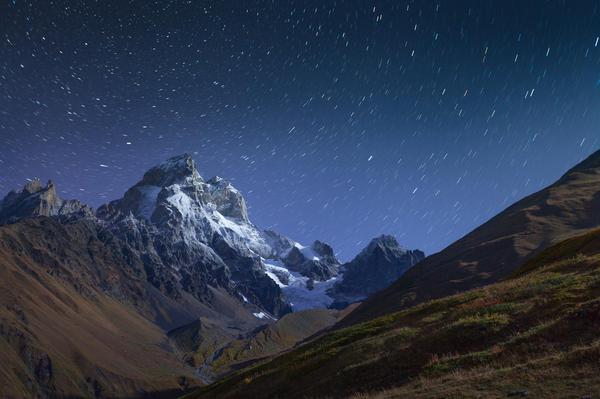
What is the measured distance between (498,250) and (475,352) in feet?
461

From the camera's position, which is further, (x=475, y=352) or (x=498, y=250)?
(x=498, y=250)

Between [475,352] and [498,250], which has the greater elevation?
[498,250]

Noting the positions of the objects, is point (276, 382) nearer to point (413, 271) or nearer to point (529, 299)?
point (529, 299)

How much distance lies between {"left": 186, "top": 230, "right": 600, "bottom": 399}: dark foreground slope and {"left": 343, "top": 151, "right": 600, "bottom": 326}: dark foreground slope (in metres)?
101

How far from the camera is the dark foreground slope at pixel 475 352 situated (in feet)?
60.7

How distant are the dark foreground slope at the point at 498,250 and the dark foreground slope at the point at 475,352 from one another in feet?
332

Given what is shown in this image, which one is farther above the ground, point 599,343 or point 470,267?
point 470,267

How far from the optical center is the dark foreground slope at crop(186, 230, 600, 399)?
60.7 feet

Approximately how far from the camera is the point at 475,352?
79.0 feet

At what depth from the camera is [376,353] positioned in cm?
3019

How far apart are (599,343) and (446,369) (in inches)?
255

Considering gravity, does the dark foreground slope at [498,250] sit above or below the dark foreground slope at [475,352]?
above

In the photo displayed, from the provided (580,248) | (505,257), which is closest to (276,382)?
(580,248)

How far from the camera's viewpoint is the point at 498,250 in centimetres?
15425
